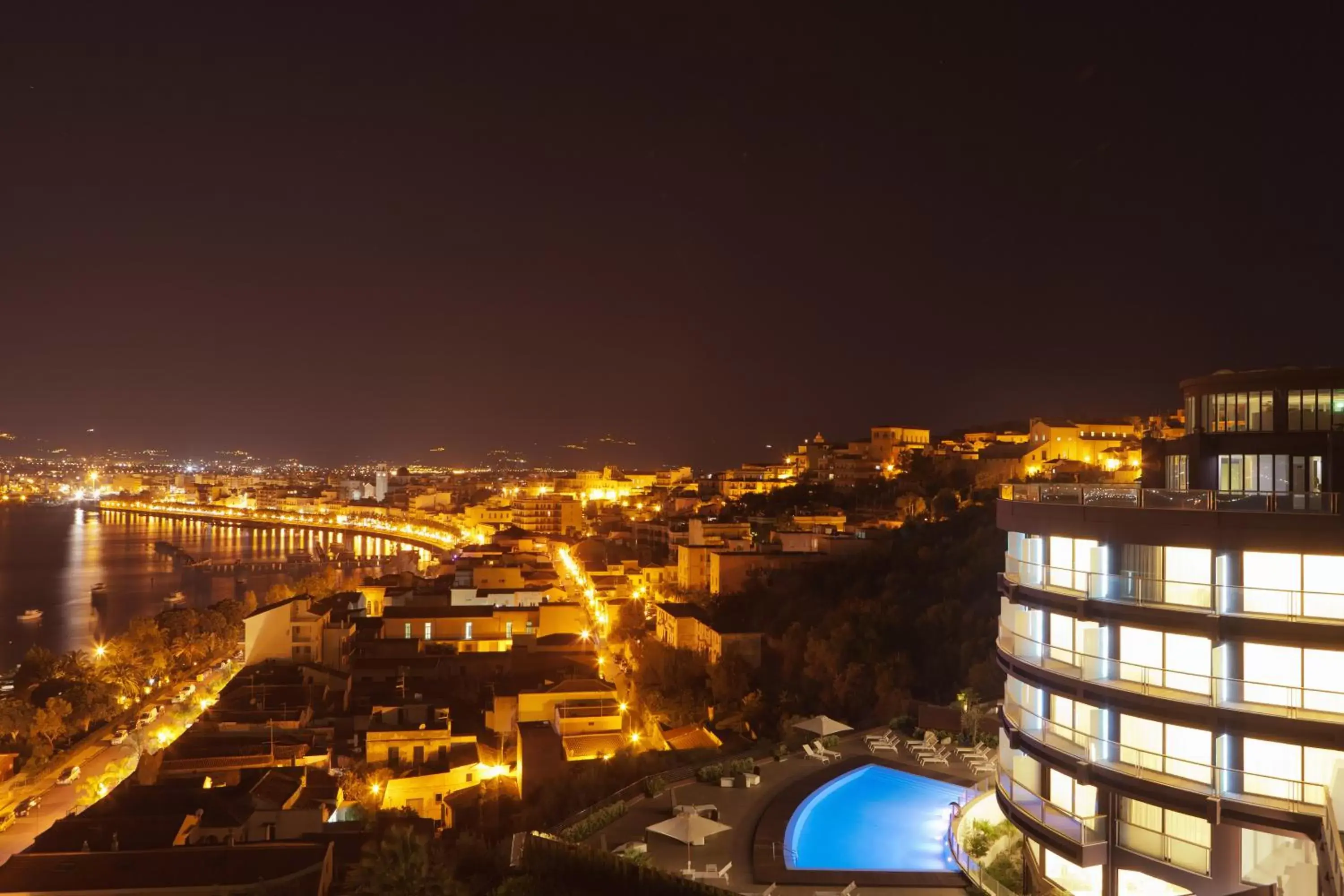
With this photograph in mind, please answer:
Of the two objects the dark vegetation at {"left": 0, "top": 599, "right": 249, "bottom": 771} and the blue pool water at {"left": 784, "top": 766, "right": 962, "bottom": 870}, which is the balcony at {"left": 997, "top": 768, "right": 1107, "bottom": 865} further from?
the dark vegetation at {"left": 0, "top": 599, "right": 249, "bottom": 771}

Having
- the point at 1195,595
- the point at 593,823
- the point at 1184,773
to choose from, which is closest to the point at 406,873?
the point at 593,823

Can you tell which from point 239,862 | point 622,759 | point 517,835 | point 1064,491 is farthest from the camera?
point 622,759

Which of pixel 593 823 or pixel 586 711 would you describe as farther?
pixel 586 711

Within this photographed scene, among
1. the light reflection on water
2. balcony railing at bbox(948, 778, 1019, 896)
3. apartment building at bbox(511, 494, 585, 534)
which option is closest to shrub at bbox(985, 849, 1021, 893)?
balcony railing at bbox(948, 778, 1019, 896)

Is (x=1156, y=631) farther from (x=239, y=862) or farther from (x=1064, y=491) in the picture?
(x=239, y=862)

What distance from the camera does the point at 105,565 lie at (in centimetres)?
5659

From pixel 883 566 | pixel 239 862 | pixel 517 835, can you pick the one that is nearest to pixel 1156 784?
pixel 517 835

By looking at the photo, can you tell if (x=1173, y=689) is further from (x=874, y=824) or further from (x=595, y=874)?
(x=595, y=874)

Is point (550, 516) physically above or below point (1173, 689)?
below

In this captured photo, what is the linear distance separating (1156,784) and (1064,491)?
6.68 ft

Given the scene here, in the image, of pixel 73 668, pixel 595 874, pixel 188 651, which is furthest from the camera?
pixel 188 651

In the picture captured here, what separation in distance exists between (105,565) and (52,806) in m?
46.4

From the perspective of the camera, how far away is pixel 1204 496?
5656mm

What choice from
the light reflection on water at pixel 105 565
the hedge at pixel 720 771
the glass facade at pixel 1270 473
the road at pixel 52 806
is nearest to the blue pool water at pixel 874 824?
the hedge at pixel 720 771
